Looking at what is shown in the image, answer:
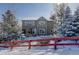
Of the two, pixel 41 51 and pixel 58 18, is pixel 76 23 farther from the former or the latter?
pixel 41 51

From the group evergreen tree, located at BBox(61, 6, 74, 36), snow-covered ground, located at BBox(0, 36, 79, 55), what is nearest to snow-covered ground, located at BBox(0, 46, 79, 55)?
snow-covered ground, located at BBox(0, 36, 79, 55)

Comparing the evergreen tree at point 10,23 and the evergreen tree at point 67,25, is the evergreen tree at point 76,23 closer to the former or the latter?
the evergreen tree at point 67,25

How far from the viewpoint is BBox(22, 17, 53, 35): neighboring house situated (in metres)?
1.89

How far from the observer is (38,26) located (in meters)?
1.90

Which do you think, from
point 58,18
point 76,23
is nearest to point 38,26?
point 58,18

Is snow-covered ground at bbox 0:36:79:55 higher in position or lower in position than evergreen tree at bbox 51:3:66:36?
lower

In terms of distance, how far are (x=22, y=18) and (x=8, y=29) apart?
0.61 ft

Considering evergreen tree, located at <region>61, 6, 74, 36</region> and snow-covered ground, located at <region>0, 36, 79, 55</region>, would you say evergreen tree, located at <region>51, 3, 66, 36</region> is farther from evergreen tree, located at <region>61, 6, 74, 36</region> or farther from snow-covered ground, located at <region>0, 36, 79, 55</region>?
snow-covered ground, located at <region>0, 36, 79, 55</region>

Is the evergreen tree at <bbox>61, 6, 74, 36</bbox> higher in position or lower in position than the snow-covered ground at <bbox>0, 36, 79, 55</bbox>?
higher

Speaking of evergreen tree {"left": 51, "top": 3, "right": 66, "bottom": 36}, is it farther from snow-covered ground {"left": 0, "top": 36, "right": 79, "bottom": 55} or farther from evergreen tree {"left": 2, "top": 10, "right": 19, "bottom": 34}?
evergreen tree {"left": 2, "top": 10, "right": 19, "bottom": 34}

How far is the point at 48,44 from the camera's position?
1905 mm

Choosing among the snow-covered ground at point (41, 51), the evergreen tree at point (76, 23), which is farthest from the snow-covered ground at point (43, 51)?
the evergreen tree at point (76, 23)

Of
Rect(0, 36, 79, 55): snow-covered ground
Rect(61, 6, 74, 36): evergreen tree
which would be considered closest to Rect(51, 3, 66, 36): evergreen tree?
Rect(61, 6, 74, 36): evergreen tree

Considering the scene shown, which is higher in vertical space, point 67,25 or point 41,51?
point 67,25
